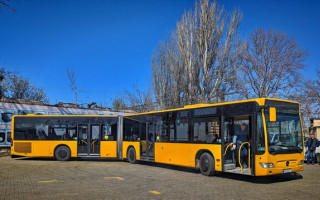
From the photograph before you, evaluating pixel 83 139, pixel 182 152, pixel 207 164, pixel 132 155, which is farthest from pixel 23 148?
pixel 207 164

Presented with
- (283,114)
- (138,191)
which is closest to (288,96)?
(283,114)

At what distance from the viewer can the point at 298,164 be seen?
34.5 feet

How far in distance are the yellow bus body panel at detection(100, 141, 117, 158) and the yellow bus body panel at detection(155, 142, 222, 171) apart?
380 cm

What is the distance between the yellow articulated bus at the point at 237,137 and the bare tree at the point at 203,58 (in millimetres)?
17459

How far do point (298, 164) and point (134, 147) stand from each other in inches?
337

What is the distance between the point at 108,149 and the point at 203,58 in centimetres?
1725

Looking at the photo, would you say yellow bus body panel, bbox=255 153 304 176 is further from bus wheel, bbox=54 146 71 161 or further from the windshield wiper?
bus wheel, bbox=54 146 71 161

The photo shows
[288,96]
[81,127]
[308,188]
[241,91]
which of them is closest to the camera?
[308,188]

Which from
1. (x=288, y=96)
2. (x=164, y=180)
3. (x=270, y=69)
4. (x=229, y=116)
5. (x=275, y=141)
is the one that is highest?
(x=270, y=69)

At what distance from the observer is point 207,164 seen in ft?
38.7

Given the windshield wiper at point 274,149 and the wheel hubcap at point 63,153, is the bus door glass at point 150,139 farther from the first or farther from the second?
the windshield wiper at point 274,149

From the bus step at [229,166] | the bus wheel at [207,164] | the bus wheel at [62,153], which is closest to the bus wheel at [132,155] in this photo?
the bus wheel at [62,153]

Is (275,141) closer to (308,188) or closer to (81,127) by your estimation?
(308,188)

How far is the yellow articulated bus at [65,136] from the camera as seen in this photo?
59.5ft
